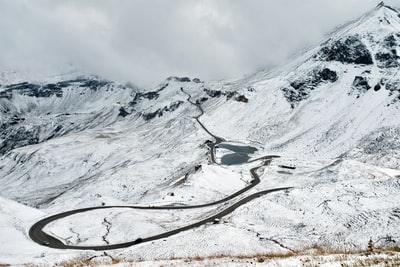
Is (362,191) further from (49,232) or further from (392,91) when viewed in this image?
(392,91)

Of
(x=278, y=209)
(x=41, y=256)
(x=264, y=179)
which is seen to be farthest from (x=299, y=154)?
(x=41, y=256)

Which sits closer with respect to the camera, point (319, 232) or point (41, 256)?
point (319, 232)

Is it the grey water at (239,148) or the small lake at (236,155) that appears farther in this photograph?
the grey water at (239,148)

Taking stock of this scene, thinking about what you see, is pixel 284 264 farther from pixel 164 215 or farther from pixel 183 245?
pixel 164 215

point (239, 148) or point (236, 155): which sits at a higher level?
point (239, 148)

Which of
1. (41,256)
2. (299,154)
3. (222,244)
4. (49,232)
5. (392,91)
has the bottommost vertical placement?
(222,244)

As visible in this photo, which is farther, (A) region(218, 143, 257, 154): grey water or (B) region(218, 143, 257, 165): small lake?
(A) region(218, 143, 257, 154): grey water

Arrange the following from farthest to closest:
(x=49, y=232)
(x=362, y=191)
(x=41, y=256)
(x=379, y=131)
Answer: (x=379, y=131) → (x=49, y=232) → (x=362, y=191) → (x=41, y=256)

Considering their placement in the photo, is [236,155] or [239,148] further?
[239,148]

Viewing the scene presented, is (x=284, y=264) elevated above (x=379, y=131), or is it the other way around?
(x=379, y=131)

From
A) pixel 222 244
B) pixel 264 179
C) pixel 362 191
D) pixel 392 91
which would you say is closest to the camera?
pixel 222 244
